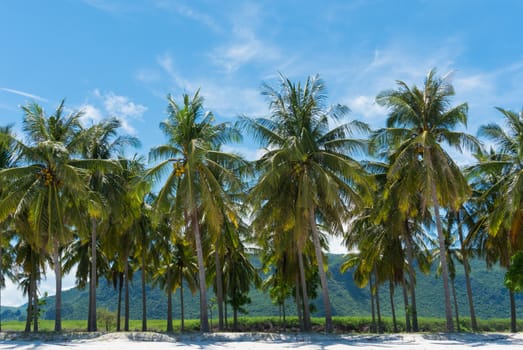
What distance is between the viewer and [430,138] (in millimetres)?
22750

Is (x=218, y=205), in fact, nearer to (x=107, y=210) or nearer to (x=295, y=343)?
(x=107, y=210)


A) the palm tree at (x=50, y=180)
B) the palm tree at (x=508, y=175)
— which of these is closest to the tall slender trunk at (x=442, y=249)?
the palm tree at (x=508, y=175)

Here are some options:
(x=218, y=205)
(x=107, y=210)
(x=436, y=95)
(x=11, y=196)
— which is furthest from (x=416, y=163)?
(x=11, y=196)

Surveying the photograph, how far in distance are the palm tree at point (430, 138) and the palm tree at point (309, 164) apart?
169cm

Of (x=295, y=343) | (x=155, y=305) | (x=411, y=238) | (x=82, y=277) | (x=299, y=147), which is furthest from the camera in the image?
(x=155, y=305)

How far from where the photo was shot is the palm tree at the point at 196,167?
2309cm

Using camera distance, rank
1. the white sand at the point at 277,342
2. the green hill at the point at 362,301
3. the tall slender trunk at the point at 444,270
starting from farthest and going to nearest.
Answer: the green hill at the point at 362,301 → the tall slender trunk at the point at 444,270 → the white sand at the point at 277,342

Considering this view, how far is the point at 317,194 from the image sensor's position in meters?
24.2

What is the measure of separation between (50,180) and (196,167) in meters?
6.49

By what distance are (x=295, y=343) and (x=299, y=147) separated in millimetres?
7956

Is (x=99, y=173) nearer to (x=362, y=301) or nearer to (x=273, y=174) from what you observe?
(x=273, y=174)

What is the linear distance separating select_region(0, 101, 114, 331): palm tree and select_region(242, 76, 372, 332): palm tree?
7813 millimetres

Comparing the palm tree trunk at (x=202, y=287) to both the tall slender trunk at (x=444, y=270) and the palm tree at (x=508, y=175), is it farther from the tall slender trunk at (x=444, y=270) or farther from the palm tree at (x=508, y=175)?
the palm tree at (x=508, y=175)

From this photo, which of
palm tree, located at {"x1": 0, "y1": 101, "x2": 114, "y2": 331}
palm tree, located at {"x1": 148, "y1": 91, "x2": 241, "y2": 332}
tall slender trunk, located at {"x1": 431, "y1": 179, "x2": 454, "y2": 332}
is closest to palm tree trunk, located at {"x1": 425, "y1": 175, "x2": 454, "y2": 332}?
tall slender trunk, located at {"x1": 431, "y1": 179, "x2": 454, "y2": 332}
